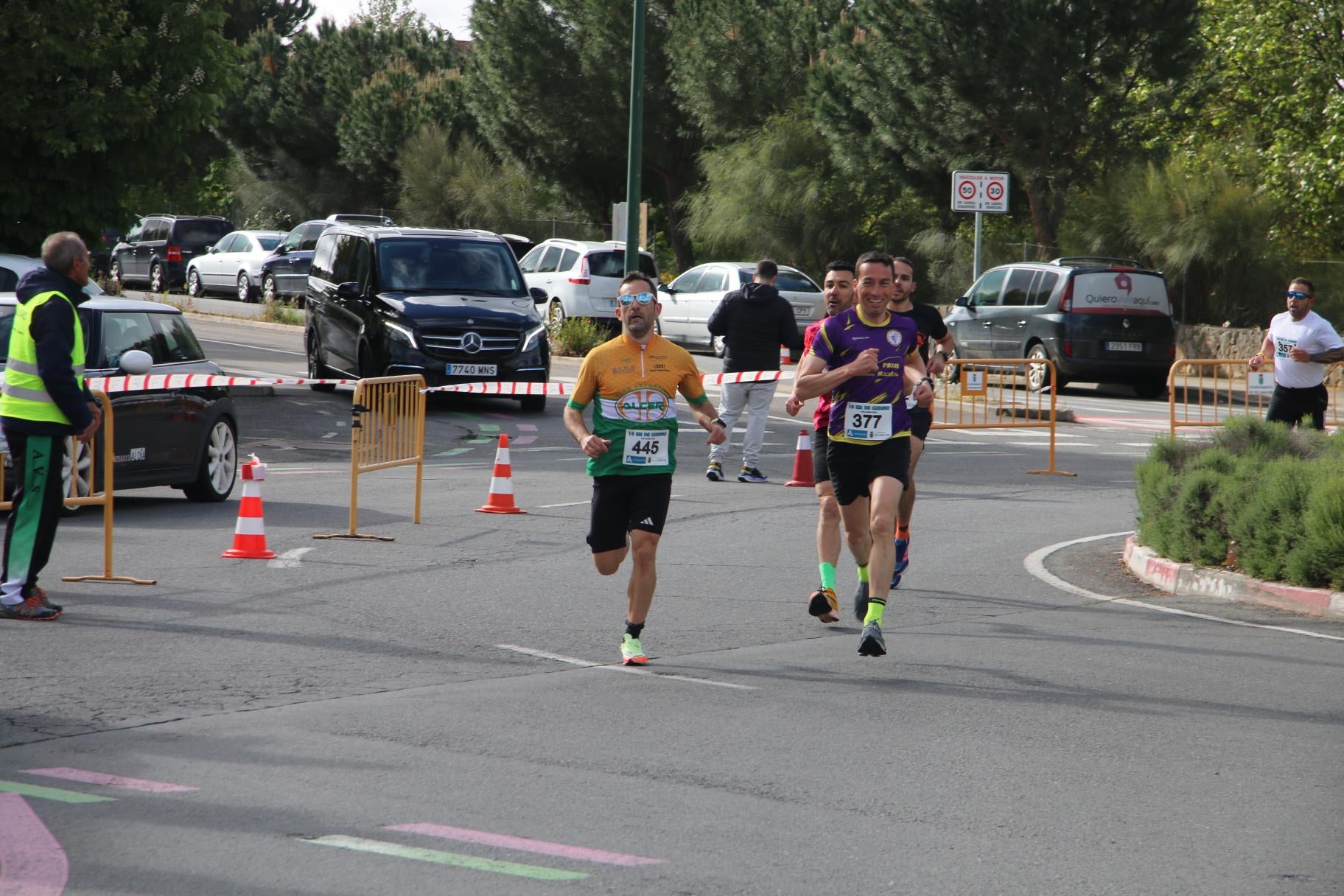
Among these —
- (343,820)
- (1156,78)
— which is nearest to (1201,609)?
(343,820)

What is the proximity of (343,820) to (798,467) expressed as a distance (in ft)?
34.5

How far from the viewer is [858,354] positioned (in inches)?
341

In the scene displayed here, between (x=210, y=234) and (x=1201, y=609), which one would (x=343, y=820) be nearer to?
(x=1201, y=609)

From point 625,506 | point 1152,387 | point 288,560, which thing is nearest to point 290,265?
point 1152,387

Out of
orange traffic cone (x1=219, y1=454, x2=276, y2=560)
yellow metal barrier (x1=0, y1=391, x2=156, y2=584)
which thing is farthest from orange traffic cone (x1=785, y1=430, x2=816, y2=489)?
yellow metal barrier (x1=0, y1=391, x2=156, y2=584)

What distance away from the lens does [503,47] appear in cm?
4775

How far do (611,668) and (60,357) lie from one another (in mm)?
3247

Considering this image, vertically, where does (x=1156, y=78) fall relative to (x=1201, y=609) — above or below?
above

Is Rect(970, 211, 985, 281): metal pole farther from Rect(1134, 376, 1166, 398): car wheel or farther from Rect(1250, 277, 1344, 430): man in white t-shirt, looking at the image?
Rect(1250, 277, 1344, 430): man in white t-shirt

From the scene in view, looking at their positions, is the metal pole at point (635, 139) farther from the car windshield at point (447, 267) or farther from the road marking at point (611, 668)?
the road marking at point (611, 668)

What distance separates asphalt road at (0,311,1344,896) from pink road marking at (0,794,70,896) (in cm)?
2

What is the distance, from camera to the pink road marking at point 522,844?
5031 mm

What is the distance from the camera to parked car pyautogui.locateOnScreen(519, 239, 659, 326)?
31.8 meters

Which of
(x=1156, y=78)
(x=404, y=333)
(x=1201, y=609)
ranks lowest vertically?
(x=1201, y=609)
